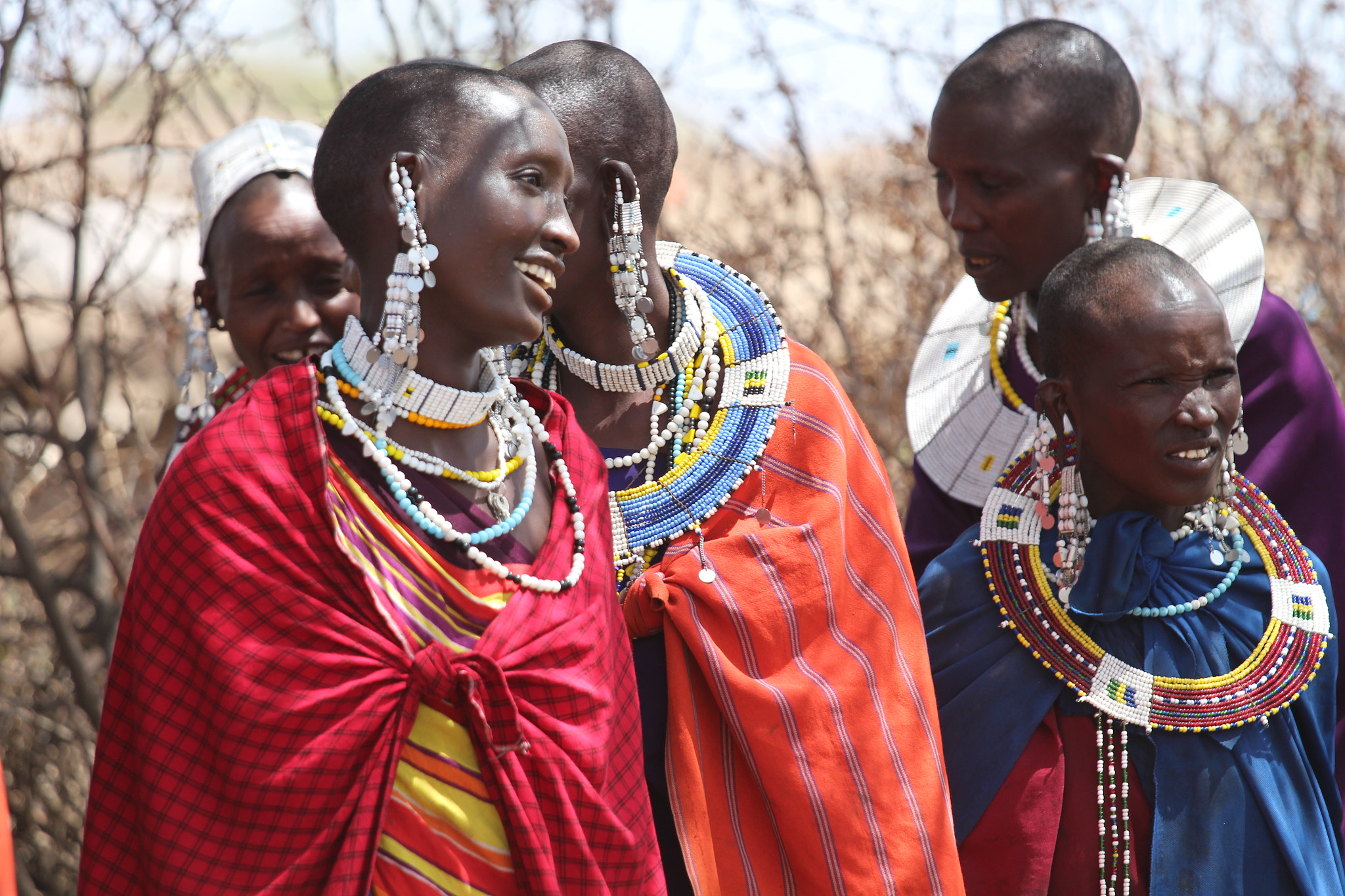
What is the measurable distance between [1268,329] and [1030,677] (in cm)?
112

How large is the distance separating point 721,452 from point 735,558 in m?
0.24

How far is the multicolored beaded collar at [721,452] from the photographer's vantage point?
8.64 ft

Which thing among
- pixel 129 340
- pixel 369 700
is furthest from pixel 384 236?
pixel 129 340

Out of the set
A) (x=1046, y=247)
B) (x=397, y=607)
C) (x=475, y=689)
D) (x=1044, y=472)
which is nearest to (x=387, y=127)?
(x=397, y=607)

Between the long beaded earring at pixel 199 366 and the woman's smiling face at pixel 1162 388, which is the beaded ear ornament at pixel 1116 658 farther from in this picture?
the long beaded earring at pixel 199 366

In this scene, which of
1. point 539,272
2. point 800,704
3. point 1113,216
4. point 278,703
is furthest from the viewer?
point 1113,216

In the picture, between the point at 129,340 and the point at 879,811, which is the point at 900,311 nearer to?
the point at 129,340

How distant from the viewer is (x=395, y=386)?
215cm

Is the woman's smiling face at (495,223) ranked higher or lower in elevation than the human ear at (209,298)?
lower

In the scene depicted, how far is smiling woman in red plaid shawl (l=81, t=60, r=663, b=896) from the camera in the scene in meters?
1.90

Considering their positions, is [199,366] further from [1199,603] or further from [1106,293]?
[1199,603]

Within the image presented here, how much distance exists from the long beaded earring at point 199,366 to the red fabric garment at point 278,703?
132cm

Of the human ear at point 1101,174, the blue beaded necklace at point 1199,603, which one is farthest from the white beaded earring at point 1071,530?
the human ear at point 1101,174

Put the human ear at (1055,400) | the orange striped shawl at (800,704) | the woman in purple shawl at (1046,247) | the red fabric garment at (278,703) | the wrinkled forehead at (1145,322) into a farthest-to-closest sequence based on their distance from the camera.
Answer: the woman in purple shawl at (1046,247) → the human ear at (1055,400) → the wrinkled forehead at (1145,322) → the orange striped shawl at (800,704) → the red fabric garment at (278,703)
